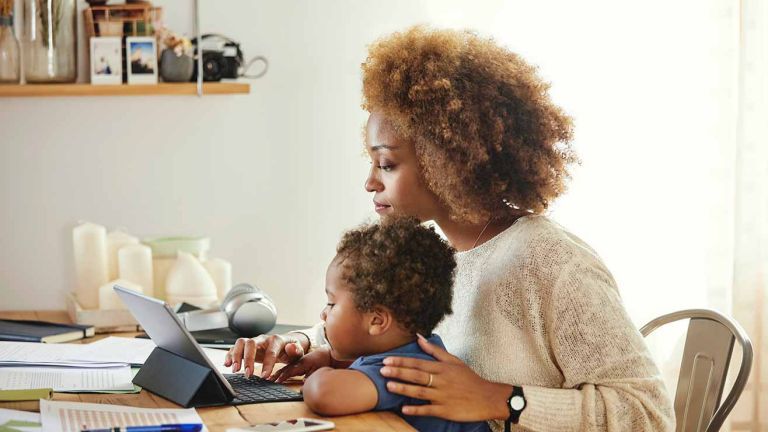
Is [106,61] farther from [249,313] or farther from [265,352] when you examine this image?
[265,352]

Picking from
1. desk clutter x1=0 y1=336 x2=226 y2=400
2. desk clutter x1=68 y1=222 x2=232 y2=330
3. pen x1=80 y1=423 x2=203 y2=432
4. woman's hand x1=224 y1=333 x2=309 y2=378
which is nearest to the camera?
pen x1=80 y1=423 x2=203 y2=432

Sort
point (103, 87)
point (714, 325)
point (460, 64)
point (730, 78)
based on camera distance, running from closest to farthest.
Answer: point (460, 64)
point (714, 325)
point (103, 87)
point (730, 78)

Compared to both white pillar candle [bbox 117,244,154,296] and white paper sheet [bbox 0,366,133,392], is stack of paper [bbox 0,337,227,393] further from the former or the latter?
white pillar candle [bbox 117,244,154,296]

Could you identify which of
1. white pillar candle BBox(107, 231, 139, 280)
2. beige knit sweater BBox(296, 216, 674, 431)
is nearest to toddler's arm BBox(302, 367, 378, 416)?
beige knit sweater BBox(296, 216, 674, 431)

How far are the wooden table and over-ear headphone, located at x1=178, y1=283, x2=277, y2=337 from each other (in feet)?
2.11

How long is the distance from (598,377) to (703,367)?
0.58m

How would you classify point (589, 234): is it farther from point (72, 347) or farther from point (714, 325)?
point (72, 347)

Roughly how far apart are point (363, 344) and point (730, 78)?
6.80 feet

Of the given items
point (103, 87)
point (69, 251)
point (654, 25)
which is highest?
point (654, 25)

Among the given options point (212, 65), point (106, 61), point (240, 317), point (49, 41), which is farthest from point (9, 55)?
point (240, 317)

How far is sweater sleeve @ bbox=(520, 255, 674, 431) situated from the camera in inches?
55.3

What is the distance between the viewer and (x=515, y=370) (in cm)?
150

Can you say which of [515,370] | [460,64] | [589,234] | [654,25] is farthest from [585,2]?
[515,370]

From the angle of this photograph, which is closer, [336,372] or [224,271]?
[336,372]
